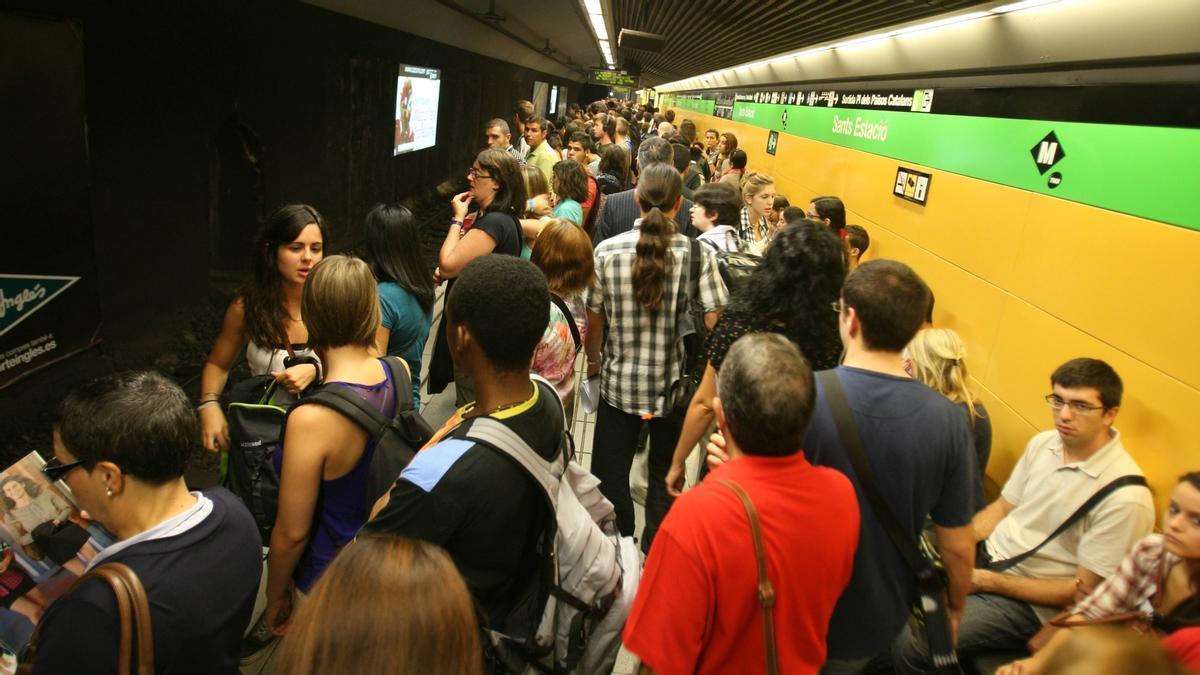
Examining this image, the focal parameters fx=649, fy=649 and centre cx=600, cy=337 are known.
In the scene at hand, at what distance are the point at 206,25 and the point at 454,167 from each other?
31.1 feet

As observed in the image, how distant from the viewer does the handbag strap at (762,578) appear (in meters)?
1.34

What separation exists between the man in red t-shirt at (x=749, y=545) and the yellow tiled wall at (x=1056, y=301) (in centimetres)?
183

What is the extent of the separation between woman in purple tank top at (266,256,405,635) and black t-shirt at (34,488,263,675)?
0.73ft

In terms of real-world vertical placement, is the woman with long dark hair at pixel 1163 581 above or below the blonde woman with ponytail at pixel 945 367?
below

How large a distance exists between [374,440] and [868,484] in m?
1.32

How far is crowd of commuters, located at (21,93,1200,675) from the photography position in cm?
128

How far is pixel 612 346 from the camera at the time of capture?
2.93m

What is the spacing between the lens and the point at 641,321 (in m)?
2.84

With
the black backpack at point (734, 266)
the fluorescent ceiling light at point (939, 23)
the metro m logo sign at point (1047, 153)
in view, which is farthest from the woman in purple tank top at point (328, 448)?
the fluorescent ceiling light at point (939, 23)

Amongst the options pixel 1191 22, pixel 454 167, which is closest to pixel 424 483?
pixel 1191 22

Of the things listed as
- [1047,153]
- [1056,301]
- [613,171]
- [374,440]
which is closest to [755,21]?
[613,171]

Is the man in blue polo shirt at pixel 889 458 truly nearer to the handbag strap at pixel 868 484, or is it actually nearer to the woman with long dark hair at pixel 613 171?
Result: the handbag strap at pixel 868 484

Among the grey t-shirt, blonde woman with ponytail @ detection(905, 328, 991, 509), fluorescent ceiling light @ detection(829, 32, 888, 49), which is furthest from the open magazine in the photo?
fluorescent ceiling light @ detection(829, 32, 888, 49)

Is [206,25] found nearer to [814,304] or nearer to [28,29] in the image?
[28,29]
